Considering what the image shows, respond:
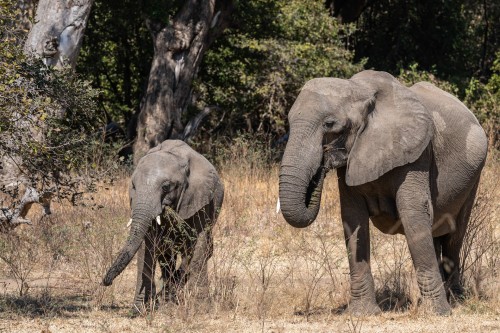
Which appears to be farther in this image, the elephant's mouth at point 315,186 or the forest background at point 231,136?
the forest background at point 231,136

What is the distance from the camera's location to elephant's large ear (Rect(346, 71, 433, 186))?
8789 mm

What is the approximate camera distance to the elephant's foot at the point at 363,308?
9.28 metres

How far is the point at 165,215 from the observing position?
10.1 m

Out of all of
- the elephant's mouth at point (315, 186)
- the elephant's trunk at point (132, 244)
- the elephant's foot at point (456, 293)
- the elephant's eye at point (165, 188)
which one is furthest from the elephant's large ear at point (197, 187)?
the elephant's foot at point (456, 293)

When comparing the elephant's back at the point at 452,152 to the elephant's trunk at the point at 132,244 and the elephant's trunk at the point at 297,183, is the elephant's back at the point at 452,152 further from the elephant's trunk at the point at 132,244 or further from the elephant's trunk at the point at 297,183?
the elephant's trunk at the point at 132,244

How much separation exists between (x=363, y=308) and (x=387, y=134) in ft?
5.30

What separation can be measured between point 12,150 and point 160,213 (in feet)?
5.31

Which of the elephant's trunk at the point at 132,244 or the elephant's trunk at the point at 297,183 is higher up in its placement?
the elephant's trunk at the point at 297,183

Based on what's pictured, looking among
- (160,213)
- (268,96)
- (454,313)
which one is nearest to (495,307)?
(454,313)

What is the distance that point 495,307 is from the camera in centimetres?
957

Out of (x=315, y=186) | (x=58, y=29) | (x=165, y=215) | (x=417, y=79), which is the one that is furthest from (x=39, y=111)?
(x=417, y=79)

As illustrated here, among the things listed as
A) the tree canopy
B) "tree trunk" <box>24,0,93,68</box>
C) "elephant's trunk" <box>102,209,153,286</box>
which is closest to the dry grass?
"elephant's trunk" <box>102,209,153,286</box>

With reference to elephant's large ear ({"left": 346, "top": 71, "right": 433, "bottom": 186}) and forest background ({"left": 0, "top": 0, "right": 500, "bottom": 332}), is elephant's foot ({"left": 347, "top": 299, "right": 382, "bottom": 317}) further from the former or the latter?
elephant's large ear ({"left": 346, "top": 71, "right": 433, "bottom": 186})

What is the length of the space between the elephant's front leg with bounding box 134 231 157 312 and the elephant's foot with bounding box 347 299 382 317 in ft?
6.32
